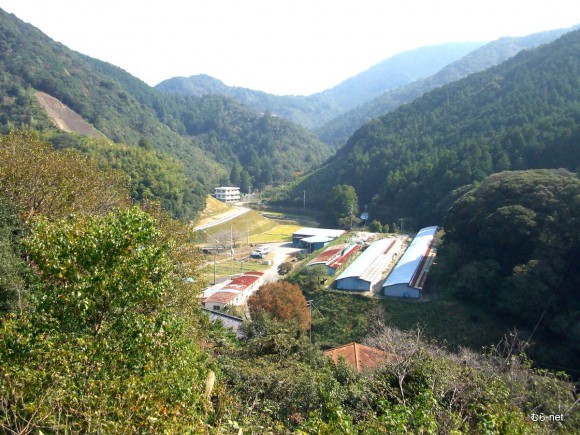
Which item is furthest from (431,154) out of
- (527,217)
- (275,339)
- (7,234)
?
(7,234)

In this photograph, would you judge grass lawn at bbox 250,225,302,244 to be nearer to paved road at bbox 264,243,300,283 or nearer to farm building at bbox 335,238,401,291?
paved road at bbox 264,243,300,283

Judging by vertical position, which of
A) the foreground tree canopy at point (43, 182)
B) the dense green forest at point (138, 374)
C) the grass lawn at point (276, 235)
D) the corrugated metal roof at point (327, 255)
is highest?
the foreground tree canopy at point (43, 182)

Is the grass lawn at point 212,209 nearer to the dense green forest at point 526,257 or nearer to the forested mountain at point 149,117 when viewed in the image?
the forested mountain at point 149,117

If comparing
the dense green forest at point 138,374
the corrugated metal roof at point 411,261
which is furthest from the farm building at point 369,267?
the dense green forest at point 138,374

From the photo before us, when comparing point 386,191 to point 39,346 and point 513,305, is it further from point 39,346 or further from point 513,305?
point 39,346

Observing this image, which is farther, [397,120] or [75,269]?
[397,120]

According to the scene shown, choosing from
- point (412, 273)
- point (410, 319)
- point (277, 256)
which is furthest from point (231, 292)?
point (277, 256)
